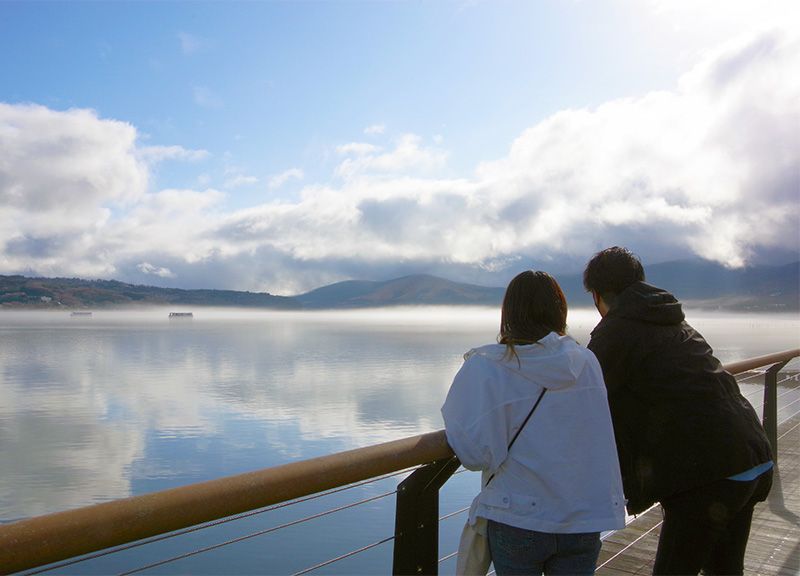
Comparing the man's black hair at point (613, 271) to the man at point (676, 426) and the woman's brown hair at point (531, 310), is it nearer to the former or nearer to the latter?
the man at point (676, 426)

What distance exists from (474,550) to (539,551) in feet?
0.61

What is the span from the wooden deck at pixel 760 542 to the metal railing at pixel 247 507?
5.34 feet

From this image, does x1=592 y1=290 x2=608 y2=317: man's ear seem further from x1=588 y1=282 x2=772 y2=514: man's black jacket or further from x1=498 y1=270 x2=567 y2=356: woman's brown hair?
x1=498 y1=270 x2=567 y2=356: woman's brown hair

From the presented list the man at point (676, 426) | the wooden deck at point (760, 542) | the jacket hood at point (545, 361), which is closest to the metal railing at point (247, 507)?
the jacket hood at point (545, 361)

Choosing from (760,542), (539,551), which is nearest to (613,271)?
(539,551)

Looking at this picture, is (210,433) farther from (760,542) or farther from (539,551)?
(539,551)

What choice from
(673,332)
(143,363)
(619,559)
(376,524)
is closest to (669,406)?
(673,332)

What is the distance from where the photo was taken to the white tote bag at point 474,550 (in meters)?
1.86

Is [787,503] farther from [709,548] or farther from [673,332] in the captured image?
[673,332]

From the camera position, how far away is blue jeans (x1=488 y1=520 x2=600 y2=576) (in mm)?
1765

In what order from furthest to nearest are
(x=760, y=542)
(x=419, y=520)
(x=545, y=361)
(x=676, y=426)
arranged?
(x=760, y=542) → (x=676, y=426) → (x=419, y=520) → (x=545, y=361)

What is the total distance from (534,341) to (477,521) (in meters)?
0.50

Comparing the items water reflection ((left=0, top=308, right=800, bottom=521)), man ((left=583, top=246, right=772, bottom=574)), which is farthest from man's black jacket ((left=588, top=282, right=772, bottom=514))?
water reflection ((left=0, top=308, right=800, bottom=521))

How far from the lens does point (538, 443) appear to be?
5.66 ft
